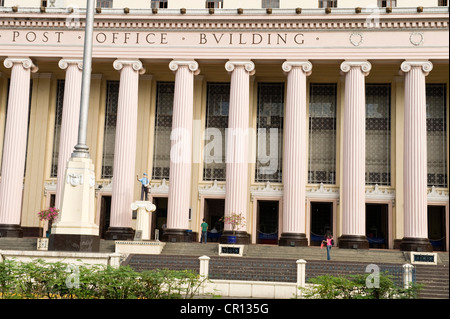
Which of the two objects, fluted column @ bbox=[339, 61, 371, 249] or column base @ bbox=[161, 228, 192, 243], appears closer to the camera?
fluted column @ bbox=[339, 61, 371, 249]

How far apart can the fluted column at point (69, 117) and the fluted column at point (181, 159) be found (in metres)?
5.83

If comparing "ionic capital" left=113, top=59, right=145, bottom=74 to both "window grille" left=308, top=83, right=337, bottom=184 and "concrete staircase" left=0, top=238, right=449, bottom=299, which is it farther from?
"window grille" left=308, top=83, right=337, bottom=184

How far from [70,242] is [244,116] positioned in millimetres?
17916

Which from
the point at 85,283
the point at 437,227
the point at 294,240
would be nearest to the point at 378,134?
the point at 437,227

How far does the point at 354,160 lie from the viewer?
3419 centimetres

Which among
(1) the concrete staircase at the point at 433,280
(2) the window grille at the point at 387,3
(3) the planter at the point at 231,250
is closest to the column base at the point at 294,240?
(3) the planter at the point at 231,250

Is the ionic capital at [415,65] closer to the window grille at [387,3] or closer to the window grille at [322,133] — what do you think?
the window grille at [387,3]

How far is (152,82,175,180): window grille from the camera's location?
Result: 128 feet

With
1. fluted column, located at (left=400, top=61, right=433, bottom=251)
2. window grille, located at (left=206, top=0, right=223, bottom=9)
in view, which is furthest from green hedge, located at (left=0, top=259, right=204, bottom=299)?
window grille, located at (left=206, top=0, right=223, bottom=9)

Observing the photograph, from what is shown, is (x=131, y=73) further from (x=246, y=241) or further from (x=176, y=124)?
(x=246, y=241)

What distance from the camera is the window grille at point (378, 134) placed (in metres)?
37.8

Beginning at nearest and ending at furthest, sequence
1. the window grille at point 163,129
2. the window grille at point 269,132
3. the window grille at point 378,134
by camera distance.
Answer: the window grille at point 378,134 < the window grille at point 269,132 < the window grille at point 163,129

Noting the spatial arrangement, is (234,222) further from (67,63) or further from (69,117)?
(67,63)

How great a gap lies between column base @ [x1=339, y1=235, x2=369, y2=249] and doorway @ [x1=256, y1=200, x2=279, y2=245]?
18.9 feet
